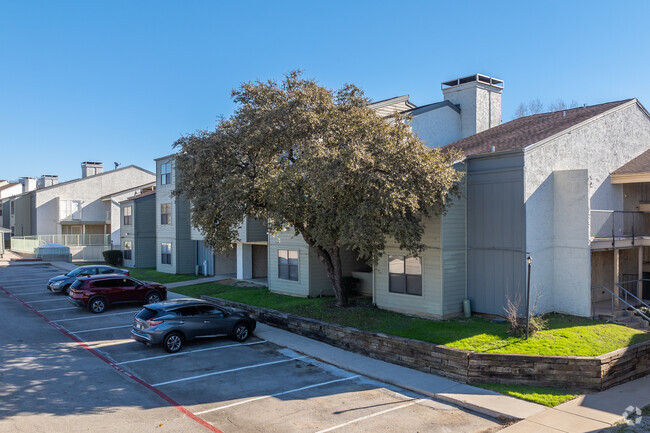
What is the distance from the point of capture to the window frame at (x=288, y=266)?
2333cm

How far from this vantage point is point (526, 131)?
20.0 meters

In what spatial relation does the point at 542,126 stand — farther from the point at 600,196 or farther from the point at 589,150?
the point at 600,196

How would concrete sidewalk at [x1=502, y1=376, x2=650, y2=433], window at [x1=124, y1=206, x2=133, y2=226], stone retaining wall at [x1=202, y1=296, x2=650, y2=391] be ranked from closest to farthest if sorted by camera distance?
concrete sidewalk at [x1=502, y1=376, x2=650, y2=433] → stone retaining wall at [x1=202, y1=296, x2=650, y2=391] → window at [x1=124, y1=206, x2=133, y2=226]

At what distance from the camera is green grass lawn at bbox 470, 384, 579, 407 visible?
1137 cm

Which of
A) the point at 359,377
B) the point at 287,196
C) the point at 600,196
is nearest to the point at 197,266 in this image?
the point at 287,196

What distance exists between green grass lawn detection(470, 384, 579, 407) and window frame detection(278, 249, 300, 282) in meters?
12.3

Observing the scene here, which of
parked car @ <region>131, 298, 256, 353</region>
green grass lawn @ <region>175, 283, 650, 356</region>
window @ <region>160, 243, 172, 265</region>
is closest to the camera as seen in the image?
green grass lawn @ <region>175, 283, 650, 356</region>

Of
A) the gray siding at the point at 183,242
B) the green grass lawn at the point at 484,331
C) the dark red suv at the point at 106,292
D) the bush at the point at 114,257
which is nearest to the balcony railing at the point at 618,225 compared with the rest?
the green grass lawn at the point at 484,331

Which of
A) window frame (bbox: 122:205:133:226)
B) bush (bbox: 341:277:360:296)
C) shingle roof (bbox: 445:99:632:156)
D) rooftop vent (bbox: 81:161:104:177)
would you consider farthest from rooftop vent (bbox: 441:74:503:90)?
rooftop vent (bbox: 81:161:104:177)

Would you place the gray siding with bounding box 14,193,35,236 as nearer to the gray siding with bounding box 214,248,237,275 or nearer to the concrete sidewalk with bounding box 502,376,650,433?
the gray siding with bounding box 214,248,237,275

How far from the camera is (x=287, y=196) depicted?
49.7 ft

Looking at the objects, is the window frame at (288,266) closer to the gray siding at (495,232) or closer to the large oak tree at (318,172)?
the large oak tree at (318,172)

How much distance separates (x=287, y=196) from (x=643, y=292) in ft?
52.6

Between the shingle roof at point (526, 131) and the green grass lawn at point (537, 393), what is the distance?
8.22m
